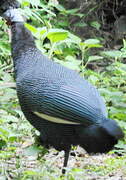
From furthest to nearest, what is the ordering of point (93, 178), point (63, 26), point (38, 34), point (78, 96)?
point (63, 26)
point (38, 34)
point (93, 178)
point (78, 96)

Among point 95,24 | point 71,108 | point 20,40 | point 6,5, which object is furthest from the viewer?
point 95,24

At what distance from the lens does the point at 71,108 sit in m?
3.17

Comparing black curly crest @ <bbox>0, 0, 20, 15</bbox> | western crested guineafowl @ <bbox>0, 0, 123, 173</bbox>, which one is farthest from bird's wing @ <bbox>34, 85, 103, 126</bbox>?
black curly crest @ <bbox>0, 0, 20, 15</bbox>

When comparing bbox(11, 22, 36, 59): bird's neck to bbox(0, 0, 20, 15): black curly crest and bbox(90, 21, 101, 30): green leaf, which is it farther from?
bbox(90, 21, 101, 30): green leaf

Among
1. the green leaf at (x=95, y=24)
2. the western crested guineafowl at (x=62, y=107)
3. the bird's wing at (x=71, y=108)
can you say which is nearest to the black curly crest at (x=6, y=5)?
the western crested guineafowl at (x=62, y=107)

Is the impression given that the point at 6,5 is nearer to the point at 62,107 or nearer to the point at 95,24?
the point at 62,107

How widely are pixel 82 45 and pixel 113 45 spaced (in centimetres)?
263

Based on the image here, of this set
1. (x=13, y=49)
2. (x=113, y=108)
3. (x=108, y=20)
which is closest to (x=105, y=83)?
(x=113, y=108)

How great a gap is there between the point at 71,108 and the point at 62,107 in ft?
0.19

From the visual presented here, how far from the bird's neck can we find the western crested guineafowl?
0.08 metres

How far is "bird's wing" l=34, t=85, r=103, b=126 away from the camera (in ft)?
10.4

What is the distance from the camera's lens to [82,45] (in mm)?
4680

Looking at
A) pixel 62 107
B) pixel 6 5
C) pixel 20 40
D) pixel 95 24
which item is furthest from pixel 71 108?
pixel 95 24

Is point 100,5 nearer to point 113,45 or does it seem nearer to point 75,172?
point 113,45
